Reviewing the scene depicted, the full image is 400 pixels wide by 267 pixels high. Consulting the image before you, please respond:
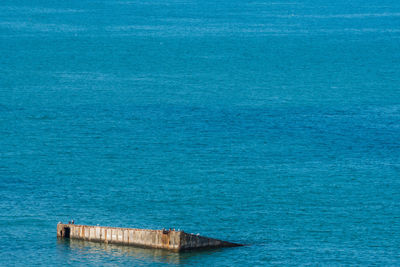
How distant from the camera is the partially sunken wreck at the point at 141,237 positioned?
96.6 m

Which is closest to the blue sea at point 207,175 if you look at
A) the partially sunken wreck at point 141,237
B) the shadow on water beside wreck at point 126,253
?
the shadow on water beside wreck at point 126,253

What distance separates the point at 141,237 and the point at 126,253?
7.85 feet

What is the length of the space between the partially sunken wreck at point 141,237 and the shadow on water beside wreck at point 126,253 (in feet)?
1.68

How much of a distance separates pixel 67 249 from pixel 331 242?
101ft

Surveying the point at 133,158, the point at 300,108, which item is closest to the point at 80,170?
the point at 133,158

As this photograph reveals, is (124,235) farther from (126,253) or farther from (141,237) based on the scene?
(126,253)

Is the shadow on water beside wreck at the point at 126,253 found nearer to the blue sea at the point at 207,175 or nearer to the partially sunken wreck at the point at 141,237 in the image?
the blue sea at the point at 207,175

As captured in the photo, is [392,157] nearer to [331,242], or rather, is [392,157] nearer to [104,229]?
[331,242]

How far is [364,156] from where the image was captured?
145m

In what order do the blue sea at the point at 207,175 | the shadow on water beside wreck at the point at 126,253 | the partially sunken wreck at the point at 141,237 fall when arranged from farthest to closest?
the blue sea at the point at 207,175
the partially sunken wreck at the point at 141,237
the shadow on water beside wreck at the point at 126,253

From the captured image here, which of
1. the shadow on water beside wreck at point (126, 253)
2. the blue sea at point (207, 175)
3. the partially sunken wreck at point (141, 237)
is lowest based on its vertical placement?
the shadow on water beside wreck at point (126, 253)

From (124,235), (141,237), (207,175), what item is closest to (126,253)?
(124,235)

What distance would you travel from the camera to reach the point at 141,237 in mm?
97688

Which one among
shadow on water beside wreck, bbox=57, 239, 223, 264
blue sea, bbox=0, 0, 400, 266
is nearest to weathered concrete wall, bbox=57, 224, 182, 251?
shadow on water beside wreck, bbox=57, 239, 223, 264
